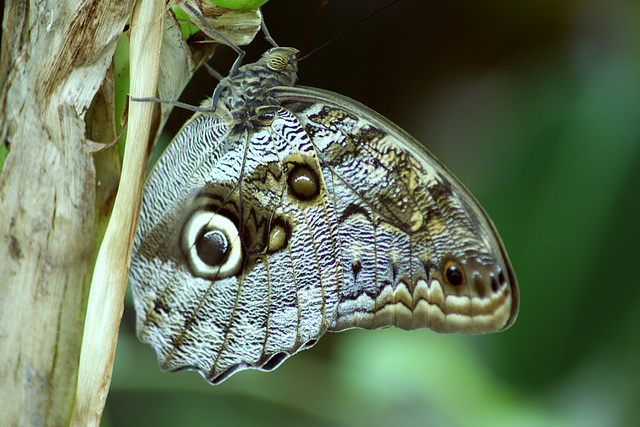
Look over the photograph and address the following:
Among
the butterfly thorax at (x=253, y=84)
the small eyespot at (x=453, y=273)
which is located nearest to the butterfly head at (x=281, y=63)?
the butterfly thorax at (x=253, y=84)

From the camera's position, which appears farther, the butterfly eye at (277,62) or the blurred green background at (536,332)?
the blurred green background at (536,332)

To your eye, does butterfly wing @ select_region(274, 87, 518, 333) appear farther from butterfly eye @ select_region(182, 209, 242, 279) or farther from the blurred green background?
the blurred green background

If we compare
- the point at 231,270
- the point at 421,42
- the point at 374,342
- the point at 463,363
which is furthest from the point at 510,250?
the point at 421,42

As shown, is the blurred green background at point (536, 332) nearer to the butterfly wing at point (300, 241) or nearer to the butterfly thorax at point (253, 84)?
the butterfly wing at point (300, 241)

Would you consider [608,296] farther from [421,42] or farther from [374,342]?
[421,42]

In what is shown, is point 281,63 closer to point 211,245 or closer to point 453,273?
point 211,245

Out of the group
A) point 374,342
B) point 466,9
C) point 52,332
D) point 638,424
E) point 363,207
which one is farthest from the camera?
point 466,9

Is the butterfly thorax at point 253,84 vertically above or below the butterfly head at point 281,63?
below

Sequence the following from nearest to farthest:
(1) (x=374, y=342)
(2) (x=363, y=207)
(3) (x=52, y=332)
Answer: (3) (x=52, y=332), (2) (x=363, y=207), (1) (x=374, y=342)
